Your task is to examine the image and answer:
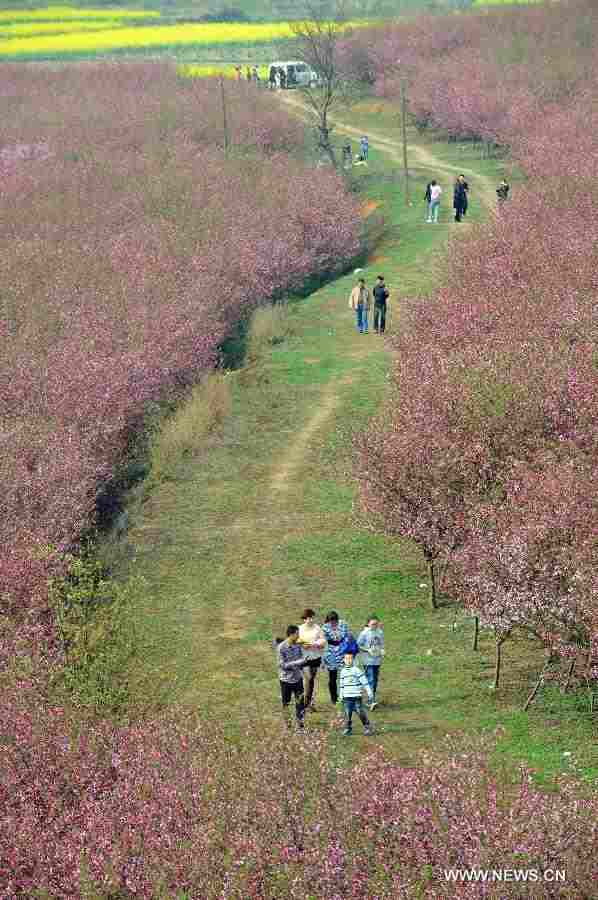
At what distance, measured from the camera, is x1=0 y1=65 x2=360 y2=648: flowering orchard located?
31.8m

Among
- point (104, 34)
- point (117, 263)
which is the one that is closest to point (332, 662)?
point (117, 263)

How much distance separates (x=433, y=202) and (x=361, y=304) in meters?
15.0

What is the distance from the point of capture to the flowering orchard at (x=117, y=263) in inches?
1253

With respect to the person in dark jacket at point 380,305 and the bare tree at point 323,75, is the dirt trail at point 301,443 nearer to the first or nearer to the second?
the person in dark jacket at point 380,305

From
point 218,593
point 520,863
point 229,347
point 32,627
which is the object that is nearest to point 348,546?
point 218,593

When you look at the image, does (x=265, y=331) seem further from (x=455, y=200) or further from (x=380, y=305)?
(x=455, y=200)

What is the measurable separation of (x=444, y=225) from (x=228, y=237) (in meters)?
10.6

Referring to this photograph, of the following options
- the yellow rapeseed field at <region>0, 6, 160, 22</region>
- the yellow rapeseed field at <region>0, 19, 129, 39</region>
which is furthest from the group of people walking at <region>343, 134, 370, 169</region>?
the yellow rapeseed field at <region>0, 6, 160, 22</region>

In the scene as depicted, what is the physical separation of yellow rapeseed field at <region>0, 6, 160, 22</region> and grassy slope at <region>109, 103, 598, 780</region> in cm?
11499

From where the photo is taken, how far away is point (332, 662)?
2156cm

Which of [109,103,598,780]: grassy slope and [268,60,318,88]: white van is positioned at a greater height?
[268,60,318,88]: white van

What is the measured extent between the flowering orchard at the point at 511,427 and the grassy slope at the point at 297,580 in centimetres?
114

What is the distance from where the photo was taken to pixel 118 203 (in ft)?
190

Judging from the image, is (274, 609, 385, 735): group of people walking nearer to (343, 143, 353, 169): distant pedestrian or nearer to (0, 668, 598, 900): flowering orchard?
(0, 668, 598, 900): flowering orchard
